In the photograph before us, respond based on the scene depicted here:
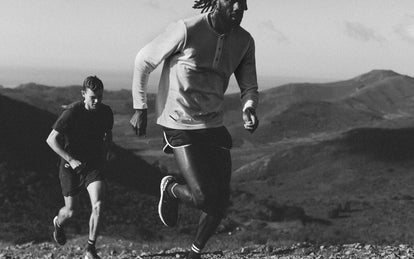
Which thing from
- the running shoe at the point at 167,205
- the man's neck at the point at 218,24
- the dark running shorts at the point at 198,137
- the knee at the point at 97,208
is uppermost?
the man's neck at the point at 218,24

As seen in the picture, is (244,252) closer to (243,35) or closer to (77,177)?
(77,177)

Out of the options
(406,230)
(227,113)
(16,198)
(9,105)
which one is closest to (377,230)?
(406,230)

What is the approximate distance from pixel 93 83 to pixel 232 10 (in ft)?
7.71

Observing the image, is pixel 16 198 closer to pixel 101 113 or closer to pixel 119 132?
pixel 101 113

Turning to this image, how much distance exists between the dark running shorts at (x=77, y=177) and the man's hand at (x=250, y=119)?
2665 mm

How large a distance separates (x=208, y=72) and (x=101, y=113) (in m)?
2.42

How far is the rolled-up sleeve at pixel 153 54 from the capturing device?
6258 mm

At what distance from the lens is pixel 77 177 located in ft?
28.9

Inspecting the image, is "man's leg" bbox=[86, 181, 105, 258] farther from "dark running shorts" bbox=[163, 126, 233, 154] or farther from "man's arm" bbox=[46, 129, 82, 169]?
"dark running shorts" bbox=[163, 126, 233, 154]

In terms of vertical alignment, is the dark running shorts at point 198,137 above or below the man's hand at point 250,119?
below

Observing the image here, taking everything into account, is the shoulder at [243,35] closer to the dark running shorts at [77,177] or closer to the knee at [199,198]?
the knee at [199,198]

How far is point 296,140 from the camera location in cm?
7694

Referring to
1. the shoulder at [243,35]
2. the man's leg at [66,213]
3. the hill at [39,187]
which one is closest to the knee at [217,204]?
the shoulder at [243,35]

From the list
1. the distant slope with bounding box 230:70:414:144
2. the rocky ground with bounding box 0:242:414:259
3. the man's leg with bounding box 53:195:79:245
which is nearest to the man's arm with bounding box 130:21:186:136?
the man's leg with bounding box 53:195:79:245
